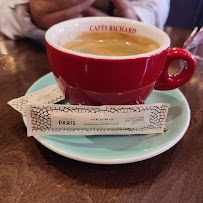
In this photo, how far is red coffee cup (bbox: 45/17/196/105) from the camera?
1.42ft

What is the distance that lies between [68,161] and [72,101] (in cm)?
15

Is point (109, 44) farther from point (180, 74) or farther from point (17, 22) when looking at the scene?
point (17, 22)

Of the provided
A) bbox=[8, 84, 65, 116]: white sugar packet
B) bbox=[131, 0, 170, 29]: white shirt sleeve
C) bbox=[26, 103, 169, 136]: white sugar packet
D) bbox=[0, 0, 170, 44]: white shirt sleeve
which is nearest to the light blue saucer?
bbox=[26, 103, 169, 136]: white sugar packet

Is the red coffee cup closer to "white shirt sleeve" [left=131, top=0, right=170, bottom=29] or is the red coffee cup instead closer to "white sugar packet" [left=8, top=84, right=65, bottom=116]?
"white sugar packet" [left=8, top=84, right=65, bottom=116]

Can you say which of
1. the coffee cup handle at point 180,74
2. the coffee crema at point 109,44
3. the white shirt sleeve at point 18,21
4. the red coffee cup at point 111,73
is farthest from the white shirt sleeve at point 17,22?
the coffee cup handle at point 180,74

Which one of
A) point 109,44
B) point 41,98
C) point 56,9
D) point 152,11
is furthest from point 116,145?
point 152,11

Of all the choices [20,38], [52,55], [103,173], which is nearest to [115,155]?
[103,173]

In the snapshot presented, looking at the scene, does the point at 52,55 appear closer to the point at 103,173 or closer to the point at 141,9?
the point at 103,173

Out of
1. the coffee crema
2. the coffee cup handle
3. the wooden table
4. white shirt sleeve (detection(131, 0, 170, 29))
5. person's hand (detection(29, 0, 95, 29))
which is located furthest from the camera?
white shirt sleeve (detection(131, 0, 170, 29))

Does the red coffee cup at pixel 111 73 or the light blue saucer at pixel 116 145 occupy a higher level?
the red coffee cup at pixel 111 73

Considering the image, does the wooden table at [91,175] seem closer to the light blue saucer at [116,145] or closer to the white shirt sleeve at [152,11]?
the light blue saucer at [116,145]

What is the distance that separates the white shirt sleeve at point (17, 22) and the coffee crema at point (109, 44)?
1.63 ft

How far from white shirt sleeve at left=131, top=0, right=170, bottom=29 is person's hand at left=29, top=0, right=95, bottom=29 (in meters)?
0.42

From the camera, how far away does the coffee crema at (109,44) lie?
65 cm
